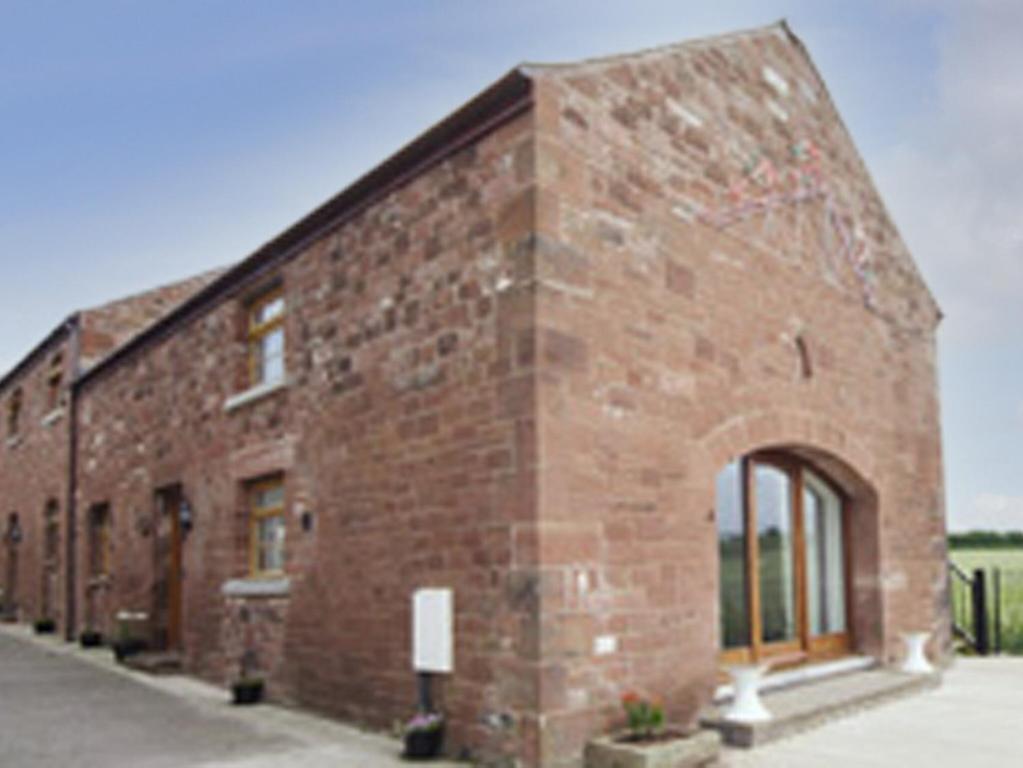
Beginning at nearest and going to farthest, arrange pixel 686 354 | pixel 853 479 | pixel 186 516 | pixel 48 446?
1. pixel 686 354
2. pixel 853 479
3. pixel 186 516
4. pixel 48 446

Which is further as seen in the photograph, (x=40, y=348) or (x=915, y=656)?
(x=40, y=348)

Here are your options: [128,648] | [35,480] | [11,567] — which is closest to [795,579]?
[128,648]

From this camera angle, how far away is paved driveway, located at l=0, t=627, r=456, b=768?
6.77 metres

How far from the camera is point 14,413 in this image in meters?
20.2

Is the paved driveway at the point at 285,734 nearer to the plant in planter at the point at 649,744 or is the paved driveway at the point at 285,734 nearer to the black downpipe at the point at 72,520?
the plant in planter at the point at 649,744

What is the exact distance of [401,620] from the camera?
7281mm

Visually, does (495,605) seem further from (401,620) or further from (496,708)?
(401,620)

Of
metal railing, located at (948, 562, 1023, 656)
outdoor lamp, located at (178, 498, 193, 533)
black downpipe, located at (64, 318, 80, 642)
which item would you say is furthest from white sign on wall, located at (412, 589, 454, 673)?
black downpipe, located at (64, 318, 80, 642)

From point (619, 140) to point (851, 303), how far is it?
13.1ft

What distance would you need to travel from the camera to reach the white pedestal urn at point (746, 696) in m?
6.82

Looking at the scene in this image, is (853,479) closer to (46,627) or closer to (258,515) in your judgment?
(258,515)

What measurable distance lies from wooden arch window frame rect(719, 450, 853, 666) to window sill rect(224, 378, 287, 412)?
4.36 meters

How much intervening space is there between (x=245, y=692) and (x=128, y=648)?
143 inches

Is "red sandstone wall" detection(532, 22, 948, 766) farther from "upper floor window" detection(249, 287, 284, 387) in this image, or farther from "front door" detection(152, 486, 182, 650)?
"front door" detection(152, 486, 182, 650)
